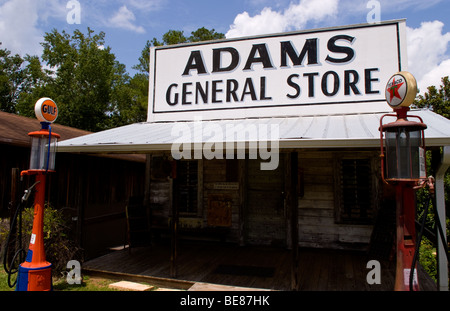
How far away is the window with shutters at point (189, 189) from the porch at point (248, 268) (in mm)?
991

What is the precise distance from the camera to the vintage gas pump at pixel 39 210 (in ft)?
13.8

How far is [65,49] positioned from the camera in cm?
2738

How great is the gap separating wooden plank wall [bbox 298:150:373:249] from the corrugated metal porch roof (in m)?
1.32

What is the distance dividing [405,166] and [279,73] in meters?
4.17

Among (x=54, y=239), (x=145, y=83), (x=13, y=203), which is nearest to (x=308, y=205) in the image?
(x=54, y=239)

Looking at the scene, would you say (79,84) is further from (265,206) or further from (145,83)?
(265,206)

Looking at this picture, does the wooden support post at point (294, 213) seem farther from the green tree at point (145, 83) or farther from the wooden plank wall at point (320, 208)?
the green tree at point (145, 83)

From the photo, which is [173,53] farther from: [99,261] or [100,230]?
[100,230]

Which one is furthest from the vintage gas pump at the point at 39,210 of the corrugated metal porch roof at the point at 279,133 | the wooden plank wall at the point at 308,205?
the wooden plank wall at the point at 308,205

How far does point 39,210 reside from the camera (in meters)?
4.44

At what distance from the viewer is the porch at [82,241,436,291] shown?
16.9ft

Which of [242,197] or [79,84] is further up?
[79,84]

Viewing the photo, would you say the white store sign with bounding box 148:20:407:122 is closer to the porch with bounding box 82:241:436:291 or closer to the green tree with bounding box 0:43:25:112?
the porch with bounding box 82:241:436:291

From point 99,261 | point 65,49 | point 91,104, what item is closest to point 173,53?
point 99,261
